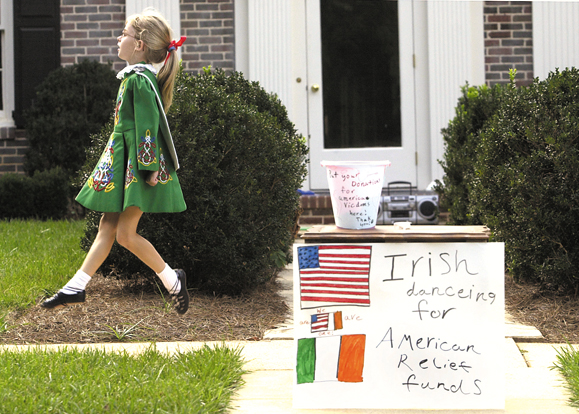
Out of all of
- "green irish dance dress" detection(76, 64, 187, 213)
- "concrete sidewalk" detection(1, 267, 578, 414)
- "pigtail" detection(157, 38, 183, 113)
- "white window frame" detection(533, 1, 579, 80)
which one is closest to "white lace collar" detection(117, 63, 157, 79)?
"green irish dance dress" detection(76, 64, 187, 213)

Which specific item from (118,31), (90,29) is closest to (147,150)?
(118,31)

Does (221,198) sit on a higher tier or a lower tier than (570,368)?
higher

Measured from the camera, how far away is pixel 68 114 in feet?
29.1

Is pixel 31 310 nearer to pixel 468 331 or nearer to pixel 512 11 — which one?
pixel 468 331

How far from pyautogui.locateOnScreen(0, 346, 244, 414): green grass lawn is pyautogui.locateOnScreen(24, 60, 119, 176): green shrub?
5826 mm

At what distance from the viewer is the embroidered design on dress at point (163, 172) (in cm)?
360

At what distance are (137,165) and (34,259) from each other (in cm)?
250

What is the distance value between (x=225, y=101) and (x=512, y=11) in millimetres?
6068

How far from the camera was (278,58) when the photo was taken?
941 cm

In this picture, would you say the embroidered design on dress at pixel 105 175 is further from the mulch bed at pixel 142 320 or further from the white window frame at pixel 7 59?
the white window frame at pixel 7 59

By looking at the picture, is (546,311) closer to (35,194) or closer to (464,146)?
(464,146)

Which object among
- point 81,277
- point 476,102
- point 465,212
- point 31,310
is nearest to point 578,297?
point 465,212

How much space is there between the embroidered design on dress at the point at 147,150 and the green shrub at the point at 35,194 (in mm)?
5355

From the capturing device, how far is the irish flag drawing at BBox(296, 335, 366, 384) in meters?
2.82
